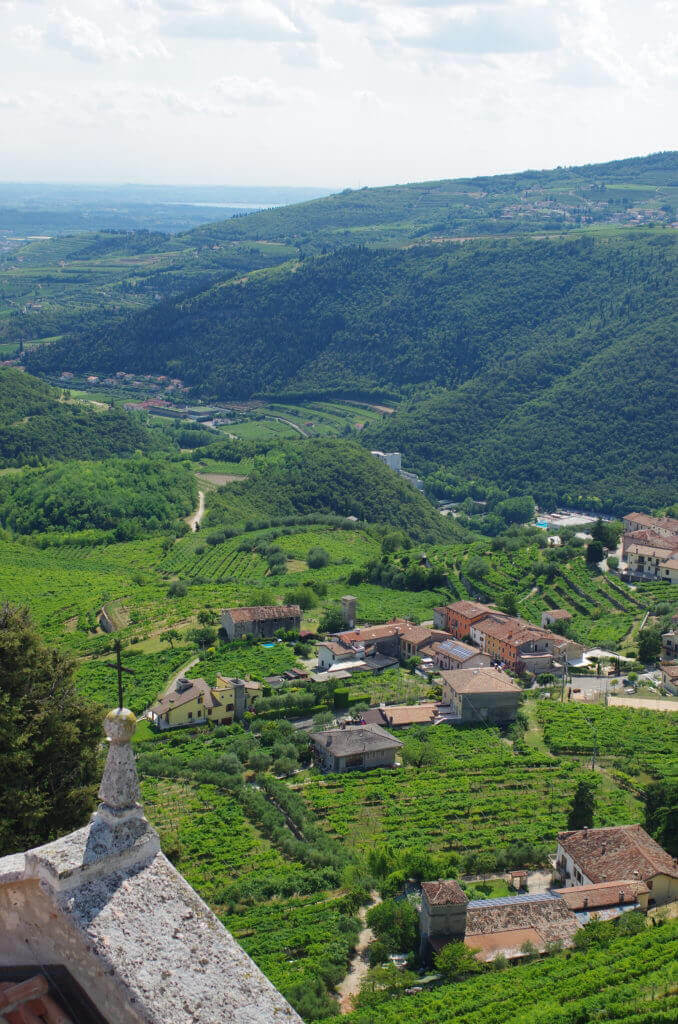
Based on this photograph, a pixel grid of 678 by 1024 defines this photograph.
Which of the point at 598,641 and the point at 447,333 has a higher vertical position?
the point at 447,333

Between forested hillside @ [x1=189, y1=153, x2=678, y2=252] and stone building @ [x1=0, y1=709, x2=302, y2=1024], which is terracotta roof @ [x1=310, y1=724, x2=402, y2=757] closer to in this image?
stone building @ [x1=0, y1=709, x2=302, y2=1024]

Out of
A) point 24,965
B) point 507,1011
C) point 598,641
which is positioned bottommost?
point 598,641

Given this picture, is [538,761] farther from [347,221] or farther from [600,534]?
[347,221]

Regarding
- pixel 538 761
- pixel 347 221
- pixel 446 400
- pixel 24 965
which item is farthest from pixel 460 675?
pixel 347 221

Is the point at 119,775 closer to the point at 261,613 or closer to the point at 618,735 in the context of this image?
the point at 618,735

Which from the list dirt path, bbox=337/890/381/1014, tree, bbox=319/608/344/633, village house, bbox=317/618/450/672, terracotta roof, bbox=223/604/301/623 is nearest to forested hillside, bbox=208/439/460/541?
tree, bbox=319/608/344/633

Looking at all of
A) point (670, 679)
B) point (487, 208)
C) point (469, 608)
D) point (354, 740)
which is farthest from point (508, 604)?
point (487, 208)

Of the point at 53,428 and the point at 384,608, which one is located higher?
the point at 53,428
